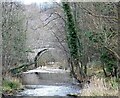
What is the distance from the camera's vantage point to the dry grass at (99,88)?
2689 mm

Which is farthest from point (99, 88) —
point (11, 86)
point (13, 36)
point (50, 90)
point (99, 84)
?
point (13, 36)

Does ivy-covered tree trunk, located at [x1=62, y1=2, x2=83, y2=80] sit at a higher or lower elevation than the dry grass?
higher

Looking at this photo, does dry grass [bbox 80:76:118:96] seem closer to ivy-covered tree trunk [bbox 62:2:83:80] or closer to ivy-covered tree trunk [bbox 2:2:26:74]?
ivy-covered tree trunk [bbox 62:2:83:80]

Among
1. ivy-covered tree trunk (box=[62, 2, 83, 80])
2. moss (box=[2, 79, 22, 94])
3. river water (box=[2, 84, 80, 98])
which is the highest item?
ivy-covered tree trunk (box=[62, 2, 83, 80])

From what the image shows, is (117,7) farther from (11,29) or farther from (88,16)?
(11,29)

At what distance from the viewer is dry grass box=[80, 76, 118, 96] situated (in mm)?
2689

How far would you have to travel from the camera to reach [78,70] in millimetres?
2764

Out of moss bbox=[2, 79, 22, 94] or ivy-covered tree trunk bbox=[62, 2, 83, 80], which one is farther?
ivy-covered tree trunk bbox=[62, 2, 83, 80]

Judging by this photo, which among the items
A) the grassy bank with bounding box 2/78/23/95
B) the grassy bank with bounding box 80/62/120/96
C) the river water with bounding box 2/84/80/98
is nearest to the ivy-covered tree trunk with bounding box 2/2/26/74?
the grassy bank with bounding box 2/78/23/95

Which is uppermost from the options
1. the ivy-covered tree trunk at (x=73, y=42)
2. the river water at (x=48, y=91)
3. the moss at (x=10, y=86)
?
the ivy-covered tree trunk at (x=73, y=42)

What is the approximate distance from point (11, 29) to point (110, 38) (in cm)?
89

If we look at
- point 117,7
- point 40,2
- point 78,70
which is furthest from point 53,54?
point 117,7

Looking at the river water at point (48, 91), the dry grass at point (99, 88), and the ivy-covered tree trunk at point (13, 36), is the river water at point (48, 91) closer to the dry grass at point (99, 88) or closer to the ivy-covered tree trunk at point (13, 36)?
the dry grass at point (99, 88)

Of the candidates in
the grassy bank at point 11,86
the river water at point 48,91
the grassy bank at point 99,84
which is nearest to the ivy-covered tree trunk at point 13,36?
the grassy bank at point 11,86
